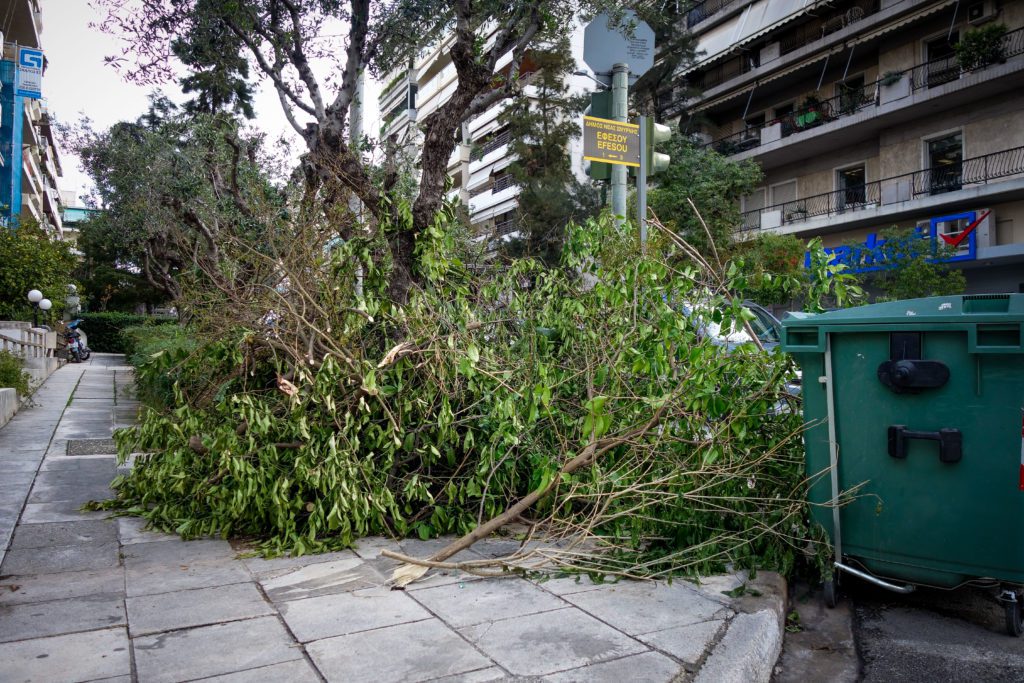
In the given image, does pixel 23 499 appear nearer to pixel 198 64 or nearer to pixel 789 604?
pixel 789 604

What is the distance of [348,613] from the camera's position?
147 inches

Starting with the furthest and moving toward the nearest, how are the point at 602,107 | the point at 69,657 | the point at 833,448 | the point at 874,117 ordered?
the point at 874,117 → the point at 602,107 → the point at 833,448 → the point at 69,657

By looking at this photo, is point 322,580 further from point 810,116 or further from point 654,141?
point 810,116

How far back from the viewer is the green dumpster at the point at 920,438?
3.62 meters

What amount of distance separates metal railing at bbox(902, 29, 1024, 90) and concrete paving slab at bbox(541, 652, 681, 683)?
929 inches

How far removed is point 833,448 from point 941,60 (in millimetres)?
23802

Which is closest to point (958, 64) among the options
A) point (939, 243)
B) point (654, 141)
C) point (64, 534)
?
point (939, 243)

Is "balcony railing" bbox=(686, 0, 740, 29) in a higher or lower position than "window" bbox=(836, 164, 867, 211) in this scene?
higher

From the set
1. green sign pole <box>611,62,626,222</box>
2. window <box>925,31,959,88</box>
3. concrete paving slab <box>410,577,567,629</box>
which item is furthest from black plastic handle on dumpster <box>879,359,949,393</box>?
window <box>925,31,959,88</box>

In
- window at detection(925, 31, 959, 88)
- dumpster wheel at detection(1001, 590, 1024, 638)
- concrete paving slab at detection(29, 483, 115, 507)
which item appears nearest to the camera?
dumpster wheel at detection(1001, 590, 1024, 638)

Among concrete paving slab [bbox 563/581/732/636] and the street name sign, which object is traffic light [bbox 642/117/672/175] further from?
concrete paving slab [bbox 563/581/732/636]

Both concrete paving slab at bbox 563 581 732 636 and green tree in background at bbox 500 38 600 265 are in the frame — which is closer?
concrete paving slab at bbox 563 581 732 636

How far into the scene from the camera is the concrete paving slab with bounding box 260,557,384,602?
403cm

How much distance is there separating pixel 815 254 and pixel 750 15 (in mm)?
27112
